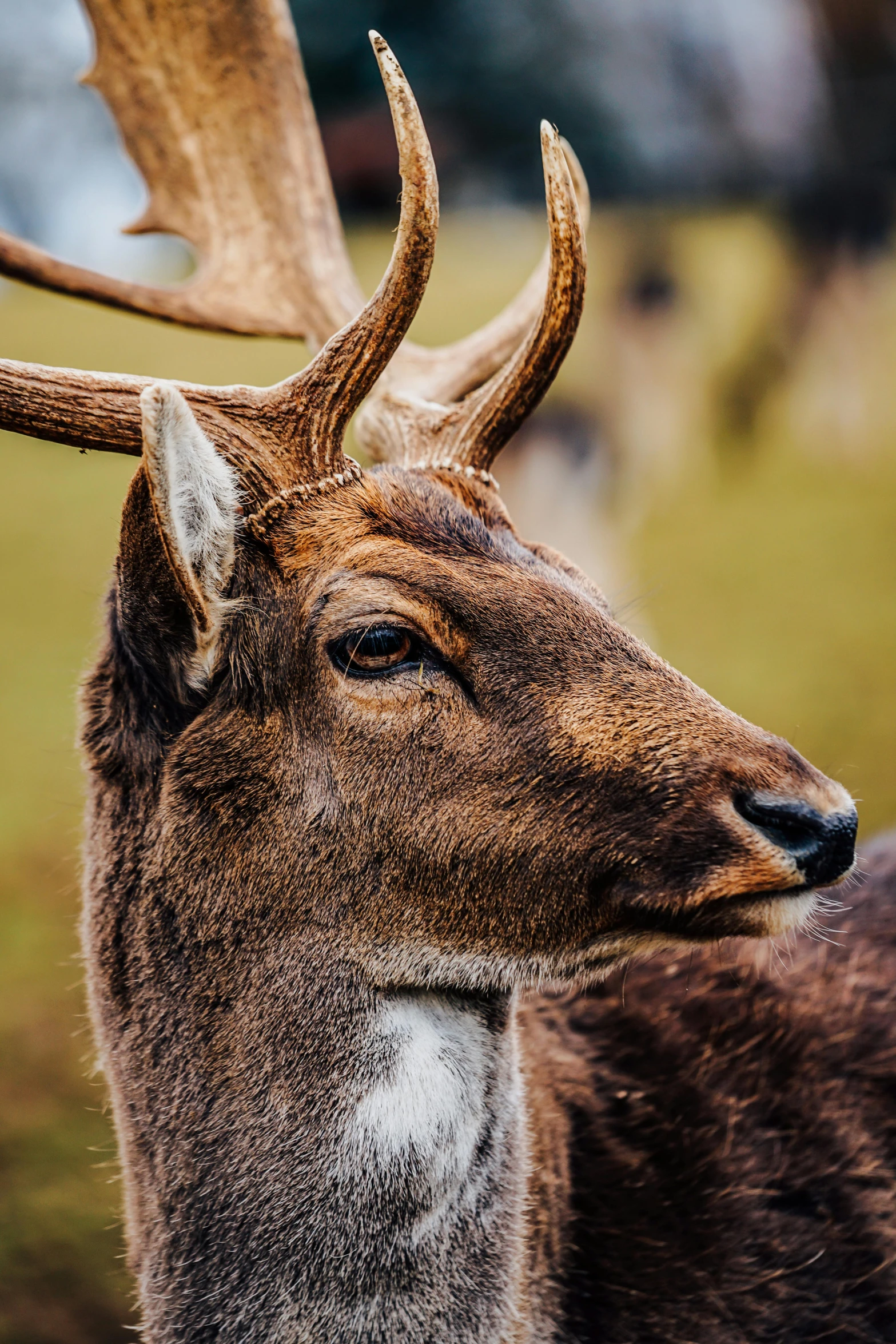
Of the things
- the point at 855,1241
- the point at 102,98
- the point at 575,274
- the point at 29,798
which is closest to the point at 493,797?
the point at 575,274

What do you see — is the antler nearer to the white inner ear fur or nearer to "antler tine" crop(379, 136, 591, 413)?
the white inner ear fur

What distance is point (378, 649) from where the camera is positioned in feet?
6.73

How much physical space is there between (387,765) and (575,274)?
111 centimetres

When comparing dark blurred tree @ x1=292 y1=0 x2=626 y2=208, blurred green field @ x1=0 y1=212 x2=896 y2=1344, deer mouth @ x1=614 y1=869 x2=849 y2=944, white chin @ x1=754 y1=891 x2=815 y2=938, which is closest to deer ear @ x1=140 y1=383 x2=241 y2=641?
blurred green field @ x1=0 y1=212 x2=896 y2=1344

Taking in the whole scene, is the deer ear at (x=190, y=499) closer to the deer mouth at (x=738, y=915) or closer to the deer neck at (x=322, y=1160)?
the deer neck at (x=322, y=1160)

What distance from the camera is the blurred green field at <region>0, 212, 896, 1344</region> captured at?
499 cm

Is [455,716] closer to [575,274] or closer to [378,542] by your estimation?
[378,542]

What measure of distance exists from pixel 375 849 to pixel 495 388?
1102 mm

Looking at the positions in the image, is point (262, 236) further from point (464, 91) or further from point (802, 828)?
point (464, 91)

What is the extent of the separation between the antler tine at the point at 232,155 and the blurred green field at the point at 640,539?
1283 mm

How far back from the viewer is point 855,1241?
2.59 meters

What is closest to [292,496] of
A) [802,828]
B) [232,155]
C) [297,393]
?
[297,393]

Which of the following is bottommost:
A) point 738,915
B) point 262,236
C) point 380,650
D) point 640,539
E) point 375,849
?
point 738,915

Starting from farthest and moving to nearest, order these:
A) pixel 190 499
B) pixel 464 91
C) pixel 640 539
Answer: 1. pixel 640 539
2. pixel 464 91
3. pixel 190 499
